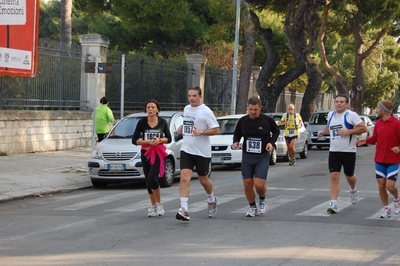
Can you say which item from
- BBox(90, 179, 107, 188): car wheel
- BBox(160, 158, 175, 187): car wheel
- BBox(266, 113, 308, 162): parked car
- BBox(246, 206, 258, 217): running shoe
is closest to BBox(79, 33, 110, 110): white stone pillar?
BBox(266, 113, 308, 162): parked car

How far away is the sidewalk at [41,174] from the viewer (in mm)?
15016

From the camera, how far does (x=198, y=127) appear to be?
10828 millimetres

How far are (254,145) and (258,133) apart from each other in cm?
19

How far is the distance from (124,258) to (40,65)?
49.5ft

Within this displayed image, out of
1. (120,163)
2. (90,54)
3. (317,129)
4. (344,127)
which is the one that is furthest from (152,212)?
(317,129)

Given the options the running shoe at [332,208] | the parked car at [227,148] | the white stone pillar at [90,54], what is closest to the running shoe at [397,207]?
the running shoe at [332,208]

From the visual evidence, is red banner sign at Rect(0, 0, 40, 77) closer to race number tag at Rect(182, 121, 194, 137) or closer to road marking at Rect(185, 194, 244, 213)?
road marking at Rect(185, 194, 244, 213)

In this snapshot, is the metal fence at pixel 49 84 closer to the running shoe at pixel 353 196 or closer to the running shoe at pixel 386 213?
the running shoe at pixel 353 196

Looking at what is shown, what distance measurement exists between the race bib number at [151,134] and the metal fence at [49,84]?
1038 cm

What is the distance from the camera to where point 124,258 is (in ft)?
25.8

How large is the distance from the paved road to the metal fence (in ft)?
23.7

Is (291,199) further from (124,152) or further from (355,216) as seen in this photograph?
(124,152)

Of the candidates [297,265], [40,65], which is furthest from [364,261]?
[40,65]

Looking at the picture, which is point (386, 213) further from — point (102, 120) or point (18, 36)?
point (102, 120)
